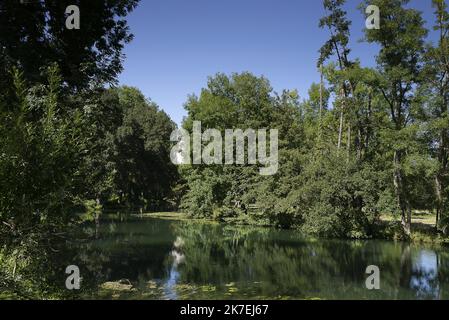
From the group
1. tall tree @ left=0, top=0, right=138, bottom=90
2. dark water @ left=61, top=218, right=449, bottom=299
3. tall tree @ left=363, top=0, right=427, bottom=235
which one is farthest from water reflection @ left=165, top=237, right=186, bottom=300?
tall tree @ left=363, top=0, right=427, bottom=235

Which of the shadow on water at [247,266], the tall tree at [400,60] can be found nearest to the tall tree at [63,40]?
the shadow on water at [247,266]

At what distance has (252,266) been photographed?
1956cm

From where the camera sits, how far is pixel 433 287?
15820 mm

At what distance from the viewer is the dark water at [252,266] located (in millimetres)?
14430

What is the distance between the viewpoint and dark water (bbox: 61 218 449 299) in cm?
1443

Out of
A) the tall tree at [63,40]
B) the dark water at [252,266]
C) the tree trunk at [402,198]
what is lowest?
the dark water at [252,266]

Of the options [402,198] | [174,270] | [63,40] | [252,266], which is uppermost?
[63,40]

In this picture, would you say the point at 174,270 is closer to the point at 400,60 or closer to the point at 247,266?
the point at 247,266

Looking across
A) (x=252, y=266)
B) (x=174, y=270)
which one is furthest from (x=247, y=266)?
(x=174, y=270)

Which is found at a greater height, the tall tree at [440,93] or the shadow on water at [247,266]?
the tall tree at [440,93]

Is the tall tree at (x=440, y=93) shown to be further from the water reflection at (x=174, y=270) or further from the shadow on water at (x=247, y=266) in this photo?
the water reflection at (x=174, y=270)

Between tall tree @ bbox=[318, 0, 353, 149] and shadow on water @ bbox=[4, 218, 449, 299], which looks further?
tall tree @ bbox=[318, 0, 353, 149]

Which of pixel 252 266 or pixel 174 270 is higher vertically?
pixel 174 270

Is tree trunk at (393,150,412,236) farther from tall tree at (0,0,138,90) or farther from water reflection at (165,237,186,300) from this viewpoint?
tall tree at (0,0,138,90)
